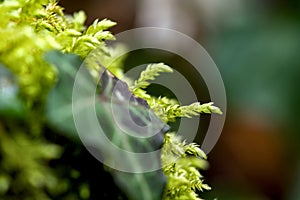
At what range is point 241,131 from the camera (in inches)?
93.4

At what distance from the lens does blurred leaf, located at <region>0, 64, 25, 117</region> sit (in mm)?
396

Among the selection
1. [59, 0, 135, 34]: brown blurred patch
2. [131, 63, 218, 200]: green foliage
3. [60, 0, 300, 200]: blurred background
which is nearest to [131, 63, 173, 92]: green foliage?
[131, 63, 218, 200]: green foliage

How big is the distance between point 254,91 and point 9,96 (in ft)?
5.75

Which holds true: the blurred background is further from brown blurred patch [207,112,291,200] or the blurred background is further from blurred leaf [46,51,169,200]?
blurred leaf [46,51,169,200]

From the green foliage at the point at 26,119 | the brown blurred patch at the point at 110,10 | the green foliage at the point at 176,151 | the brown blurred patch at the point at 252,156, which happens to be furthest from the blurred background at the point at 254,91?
the green foliage at the point at 26,119

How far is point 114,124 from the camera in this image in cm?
42

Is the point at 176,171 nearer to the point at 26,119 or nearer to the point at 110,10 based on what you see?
the point at 26,119

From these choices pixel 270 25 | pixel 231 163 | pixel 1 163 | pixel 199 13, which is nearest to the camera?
pixel 1 163

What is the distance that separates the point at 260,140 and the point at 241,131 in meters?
0.09

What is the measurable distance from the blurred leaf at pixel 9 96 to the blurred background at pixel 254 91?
5.16 ft

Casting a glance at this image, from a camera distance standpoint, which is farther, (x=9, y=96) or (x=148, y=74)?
(x=148, y=74)

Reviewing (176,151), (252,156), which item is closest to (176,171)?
(176,151)

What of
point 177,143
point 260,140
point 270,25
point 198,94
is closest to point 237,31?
point 270,25

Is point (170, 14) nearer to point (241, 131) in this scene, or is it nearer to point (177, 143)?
point (241, 131)
